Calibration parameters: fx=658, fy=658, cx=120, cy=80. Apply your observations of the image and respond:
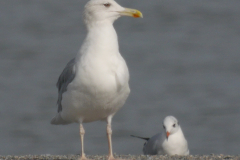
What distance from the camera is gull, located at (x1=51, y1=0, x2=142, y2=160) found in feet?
25.3

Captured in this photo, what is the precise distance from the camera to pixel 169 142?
35.0 feet

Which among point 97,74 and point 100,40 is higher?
point 100,40

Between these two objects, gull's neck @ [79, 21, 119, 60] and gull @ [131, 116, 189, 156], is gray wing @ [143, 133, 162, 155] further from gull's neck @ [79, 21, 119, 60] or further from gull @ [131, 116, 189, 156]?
gull's neck @ [79, 21, 119, 60]

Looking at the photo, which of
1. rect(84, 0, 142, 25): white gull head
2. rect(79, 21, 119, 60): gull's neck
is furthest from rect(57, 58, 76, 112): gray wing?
rect(84, 0, 142, 25): white gull head

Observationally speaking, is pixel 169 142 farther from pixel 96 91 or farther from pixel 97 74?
pixel 97 74

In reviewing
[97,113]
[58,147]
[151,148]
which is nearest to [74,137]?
[58,147]

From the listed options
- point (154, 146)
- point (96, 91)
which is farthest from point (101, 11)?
point (154, 146)

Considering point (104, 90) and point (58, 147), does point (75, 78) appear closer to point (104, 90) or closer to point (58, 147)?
point (104, 90)

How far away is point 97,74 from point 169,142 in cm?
337

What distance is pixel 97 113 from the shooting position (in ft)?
26.6

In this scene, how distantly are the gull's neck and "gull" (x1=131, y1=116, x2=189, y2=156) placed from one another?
303 cm

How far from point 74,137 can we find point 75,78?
10219mm

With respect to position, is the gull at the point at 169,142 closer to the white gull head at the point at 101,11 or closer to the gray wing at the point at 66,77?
the gray wing at the point at 66,77

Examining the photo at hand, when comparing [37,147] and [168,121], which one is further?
[37,147]
